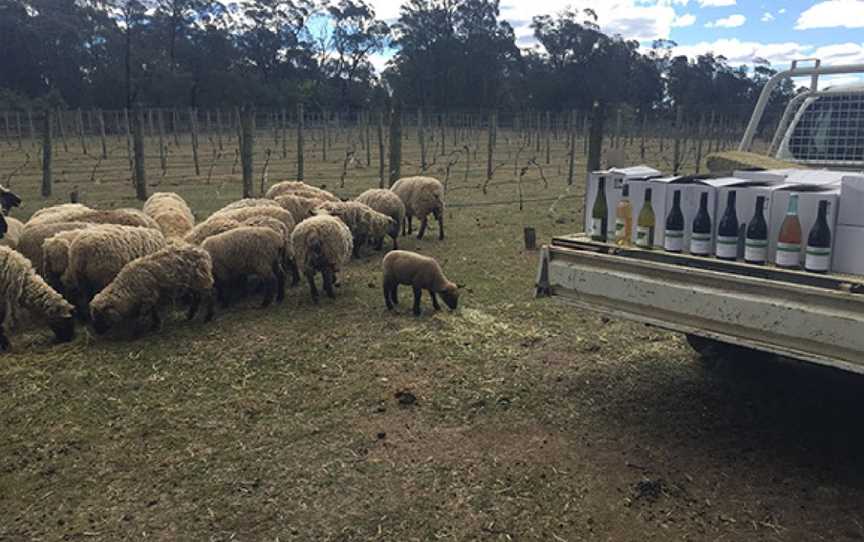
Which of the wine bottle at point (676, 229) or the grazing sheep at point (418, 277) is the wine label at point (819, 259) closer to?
the wine bottle at point (676, 229)

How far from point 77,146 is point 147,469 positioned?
36.2 metres

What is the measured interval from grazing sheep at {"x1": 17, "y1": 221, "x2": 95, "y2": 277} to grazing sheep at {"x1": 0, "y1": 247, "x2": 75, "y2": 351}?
1323mm

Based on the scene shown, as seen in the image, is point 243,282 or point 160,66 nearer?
point 243,282

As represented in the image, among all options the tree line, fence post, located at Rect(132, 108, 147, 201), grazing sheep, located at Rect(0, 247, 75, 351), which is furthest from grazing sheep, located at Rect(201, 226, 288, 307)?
the tree line

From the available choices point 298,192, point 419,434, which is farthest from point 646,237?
point 298,192

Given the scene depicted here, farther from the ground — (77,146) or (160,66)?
(160,66)

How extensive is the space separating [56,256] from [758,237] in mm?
7020

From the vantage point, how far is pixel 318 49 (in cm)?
7994

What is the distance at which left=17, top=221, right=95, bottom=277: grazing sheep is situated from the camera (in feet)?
25.3

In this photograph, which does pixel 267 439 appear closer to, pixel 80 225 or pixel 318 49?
pixel 80 225

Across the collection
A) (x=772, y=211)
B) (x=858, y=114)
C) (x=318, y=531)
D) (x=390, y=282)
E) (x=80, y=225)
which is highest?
(x=858, y=114)

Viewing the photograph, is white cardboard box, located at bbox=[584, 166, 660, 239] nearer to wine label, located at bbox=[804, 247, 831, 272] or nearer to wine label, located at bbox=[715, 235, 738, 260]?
wine label, located at bbox=[715, 235, 738, 260]

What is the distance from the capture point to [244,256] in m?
7.46

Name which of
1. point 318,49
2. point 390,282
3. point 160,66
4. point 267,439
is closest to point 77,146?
point 160,66
